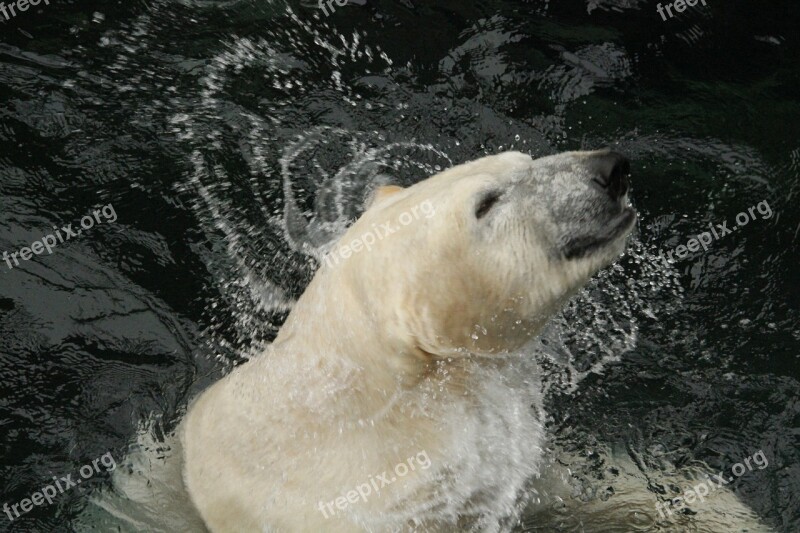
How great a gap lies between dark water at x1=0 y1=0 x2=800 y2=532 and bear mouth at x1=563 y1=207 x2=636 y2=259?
62.0 inches

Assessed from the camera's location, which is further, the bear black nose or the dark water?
the dark water

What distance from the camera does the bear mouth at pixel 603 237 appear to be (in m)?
3.12

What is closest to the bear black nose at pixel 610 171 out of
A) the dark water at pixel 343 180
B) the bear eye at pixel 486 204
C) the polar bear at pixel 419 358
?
the polar bear at pixel 419 358

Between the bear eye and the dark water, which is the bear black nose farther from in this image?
the dark water

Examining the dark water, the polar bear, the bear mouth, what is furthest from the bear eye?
the dark water

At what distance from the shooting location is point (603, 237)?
3.12 metres

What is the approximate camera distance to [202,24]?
21.4 feet

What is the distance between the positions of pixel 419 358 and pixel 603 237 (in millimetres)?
847

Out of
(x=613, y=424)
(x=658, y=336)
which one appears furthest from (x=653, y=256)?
(x=613, y=424)

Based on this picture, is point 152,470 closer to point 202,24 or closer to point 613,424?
point 613,424

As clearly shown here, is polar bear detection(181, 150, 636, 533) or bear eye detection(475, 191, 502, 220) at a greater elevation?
bear eye detection(475, 191, 502, 220)

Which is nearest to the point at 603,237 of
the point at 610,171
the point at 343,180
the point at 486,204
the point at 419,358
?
the point at 610,171

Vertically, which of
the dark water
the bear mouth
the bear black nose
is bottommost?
the dark water

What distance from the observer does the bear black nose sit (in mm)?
3076
